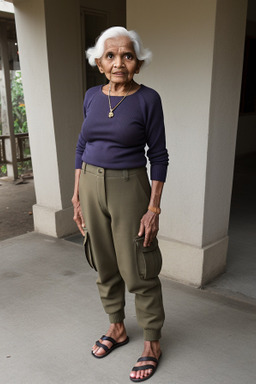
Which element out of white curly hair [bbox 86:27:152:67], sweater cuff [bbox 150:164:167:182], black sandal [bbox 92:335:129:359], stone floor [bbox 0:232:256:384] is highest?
white curly hair [bbox 86:27:152:67]

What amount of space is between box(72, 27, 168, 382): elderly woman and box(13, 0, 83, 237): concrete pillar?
2013 mm

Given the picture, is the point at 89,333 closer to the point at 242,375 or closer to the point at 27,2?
the point at 242,375

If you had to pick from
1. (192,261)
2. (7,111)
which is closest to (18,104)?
(7,111)

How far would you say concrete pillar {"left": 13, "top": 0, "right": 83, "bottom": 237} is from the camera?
388 centimetres

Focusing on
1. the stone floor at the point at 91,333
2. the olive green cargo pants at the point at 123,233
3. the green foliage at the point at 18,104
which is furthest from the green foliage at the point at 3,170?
the olive green cargo pants at the point at 123,233

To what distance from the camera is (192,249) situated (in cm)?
315

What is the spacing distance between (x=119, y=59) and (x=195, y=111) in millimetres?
1225

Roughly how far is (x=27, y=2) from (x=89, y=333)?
10.8ft

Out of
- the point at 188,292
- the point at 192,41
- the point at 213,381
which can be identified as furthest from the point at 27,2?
the point at 213,381

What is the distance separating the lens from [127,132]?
1877 millimetres

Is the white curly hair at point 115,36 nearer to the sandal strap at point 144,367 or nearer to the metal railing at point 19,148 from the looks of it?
the sandal strap at point 144,367

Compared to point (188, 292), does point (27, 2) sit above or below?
above

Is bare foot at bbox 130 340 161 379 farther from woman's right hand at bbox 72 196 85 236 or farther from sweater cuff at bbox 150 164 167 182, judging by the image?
sweater cuff at bbox 150 164 167 182

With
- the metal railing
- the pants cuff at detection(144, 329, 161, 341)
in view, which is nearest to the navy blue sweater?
the pants cuff at detection(144, 329, 161, 341)
